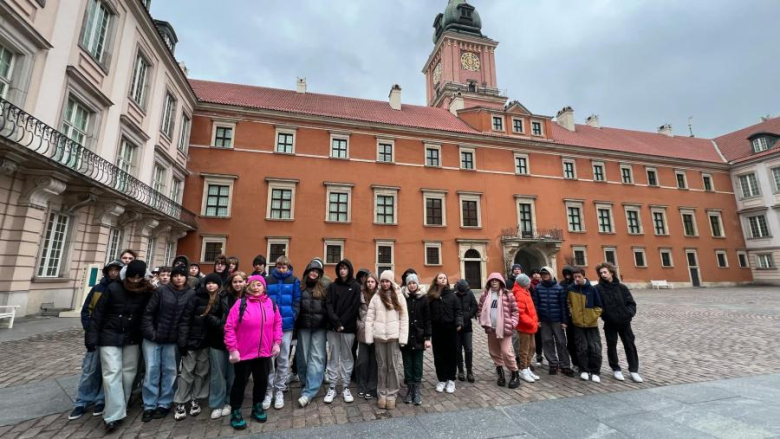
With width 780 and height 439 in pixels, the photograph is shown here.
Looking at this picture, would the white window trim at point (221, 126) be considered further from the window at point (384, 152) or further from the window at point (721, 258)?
the window at point (721, 258)

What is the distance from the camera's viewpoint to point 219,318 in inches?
157

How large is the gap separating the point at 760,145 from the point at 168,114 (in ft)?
153

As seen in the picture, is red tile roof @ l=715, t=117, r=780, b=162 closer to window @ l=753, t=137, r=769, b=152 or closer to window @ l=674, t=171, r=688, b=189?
window @ l=753, t=137, r=769, b=152

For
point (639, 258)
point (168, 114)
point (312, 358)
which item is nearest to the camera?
point (312, 358)

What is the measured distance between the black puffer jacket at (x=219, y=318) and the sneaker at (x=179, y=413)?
74 centimetres

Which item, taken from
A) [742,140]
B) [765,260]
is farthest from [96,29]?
[742,140]

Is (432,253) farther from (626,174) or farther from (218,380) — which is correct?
(218,380)

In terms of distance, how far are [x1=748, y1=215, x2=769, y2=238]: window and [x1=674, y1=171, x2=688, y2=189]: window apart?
6958 millimetres

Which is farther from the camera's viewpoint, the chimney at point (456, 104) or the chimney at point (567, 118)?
the chimney at point (567, 118)

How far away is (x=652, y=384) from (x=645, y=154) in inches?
1189

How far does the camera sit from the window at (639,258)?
85.3 feet

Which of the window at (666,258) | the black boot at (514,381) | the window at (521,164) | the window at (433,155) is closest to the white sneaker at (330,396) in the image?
the black boot at (514,381)

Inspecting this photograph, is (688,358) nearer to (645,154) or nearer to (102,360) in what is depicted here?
(102,360)

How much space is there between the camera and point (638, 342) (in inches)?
309
